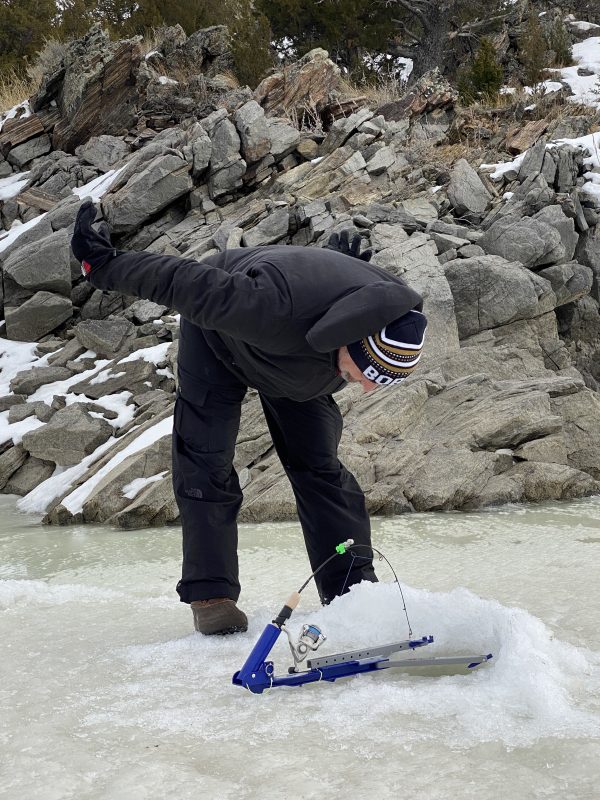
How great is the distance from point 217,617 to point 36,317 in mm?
7665

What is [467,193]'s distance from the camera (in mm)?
9977

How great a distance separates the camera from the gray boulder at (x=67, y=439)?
6617 mm

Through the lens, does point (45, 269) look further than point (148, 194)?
No

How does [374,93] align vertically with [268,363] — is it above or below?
below

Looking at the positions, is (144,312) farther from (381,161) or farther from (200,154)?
(381,161)

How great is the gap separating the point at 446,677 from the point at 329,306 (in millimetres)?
1018

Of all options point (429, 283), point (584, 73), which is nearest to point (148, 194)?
point (429, 283)

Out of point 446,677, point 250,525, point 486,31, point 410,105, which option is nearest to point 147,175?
point 410,105

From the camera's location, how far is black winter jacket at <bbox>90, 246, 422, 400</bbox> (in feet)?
6.94

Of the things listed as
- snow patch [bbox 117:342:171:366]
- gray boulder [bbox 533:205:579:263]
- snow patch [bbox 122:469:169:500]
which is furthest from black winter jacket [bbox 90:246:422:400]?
gray boulder [bbox 533:205:579:263]

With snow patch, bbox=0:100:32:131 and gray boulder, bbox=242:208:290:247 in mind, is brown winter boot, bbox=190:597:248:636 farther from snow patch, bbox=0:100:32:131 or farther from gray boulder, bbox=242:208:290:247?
snow patch, bbox=0:100:32:131

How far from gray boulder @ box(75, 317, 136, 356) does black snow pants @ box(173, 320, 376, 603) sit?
19.5 feet

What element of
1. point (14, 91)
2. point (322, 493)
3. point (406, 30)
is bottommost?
point (406, 30)

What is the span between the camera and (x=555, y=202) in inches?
363
